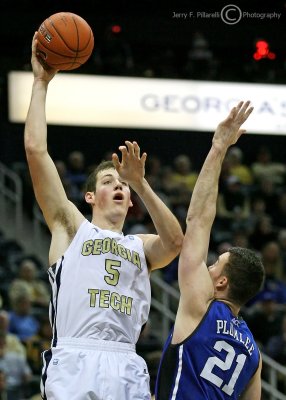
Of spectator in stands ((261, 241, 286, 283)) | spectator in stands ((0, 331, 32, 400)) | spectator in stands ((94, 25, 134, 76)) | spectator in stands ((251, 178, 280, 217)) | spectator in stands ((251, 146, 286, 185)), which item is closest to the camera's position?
spectator in stands ((0, 331, 32, 400))

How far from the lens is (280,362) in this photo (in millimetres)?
11867

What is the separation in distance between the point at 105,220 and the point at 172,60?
40.1 feet

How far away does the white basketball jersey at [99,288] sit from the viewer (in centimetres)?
523

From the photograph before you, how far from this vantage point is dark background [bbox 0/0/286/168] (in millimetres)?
16438

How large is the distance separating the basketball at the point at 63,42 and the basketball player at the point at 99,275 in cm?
13

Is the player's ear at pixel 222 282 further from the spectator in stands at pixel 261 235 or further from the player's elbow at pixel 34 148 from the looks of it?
the spectator in stands at pixel 261 235

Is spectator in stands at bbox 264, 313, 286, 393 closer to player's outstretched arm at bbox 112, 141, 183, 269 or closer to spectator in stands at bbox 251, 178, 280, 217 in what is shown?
spectator in stands at bbox 251, 178, 280, 217

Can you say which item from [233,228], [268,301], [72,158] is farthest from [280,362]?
[72,158]

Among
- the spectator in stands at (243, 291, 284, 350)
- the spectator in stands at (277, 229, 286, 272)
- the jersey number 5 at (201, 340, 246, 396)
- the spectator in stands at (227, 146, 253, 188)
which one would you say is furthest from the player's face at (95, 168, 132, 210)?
the spectator in stands at (227, 146, 253, 188)

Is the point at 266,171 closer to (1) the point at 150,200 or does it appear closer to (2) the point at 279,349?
(2) the point at 279,349

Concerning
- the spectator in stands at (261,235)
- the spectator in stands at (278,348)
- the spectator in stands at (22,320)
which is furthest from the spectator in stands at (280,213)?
the spectator in stands at (22,320)

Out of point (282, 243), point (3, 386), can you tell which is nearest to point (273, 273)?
point (282, 243)

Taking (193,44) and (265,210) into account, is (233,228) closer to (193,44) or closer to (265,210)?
(265,210)

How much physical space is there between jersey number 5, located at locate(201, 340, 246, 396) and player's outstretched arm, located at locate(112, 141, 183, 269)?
584 mm
